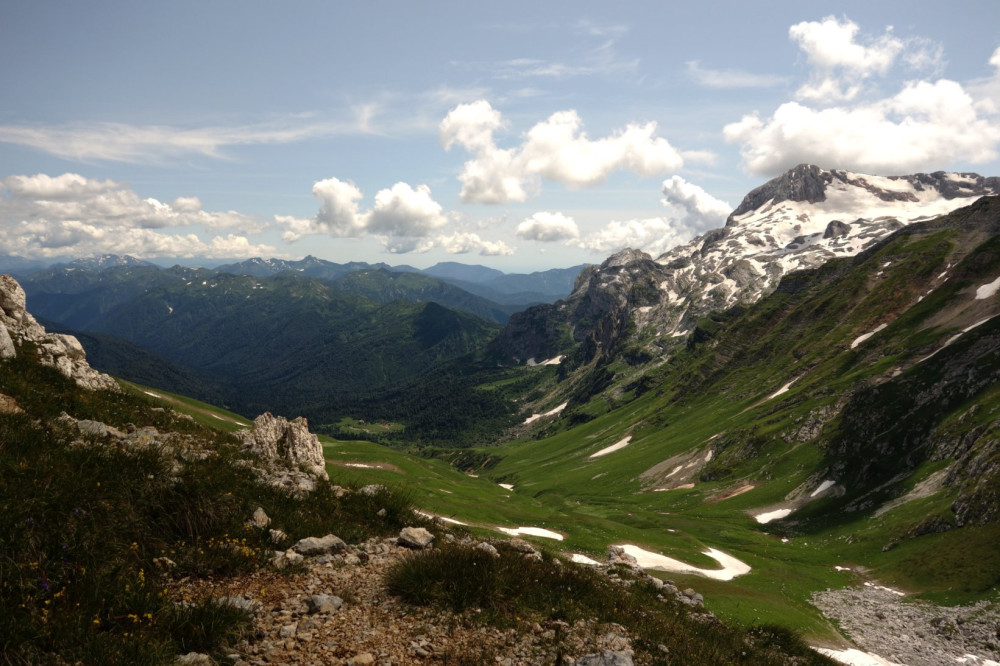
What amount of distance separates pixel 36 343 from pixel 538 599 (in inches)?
1128

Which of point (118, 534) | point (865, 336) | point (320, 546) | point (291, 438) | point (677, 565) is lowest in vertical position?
point (677, 565)

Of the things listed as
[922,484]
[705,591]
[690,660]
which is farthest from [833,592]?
[690,660]

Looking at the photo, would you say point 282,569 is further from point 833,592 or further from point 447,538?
point 833,592

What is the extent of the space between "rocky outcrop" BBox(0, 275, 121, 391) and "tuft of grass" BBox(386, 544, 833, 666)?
21699 millimetres

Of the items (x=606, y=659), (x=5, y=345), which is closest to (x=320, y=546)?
(x=606, y=659)

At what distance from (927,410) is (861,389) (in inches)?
751

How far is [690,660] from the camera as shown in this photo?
1266cm

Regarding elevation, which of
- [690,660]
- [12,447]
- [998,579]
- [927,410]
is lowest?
[998,579]

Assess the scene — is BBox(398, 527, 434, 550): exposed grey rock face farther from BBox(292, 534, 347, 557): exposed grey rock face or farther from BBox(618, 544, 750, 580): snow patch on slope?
BBox(618, 544, 750, 580): snow patch on slope

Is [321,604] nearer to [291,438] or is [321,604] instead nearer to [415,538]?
[415,538]

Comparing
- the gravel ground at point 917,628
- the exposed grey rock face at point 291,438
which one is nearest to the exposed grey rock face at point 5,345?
the exposed grey rock face at point 291,438

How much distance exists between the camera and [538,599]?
13.1 metres

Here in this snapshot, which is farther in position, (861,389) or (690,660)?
(861,389)

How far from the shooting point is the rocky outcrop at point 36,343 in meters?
22.9
